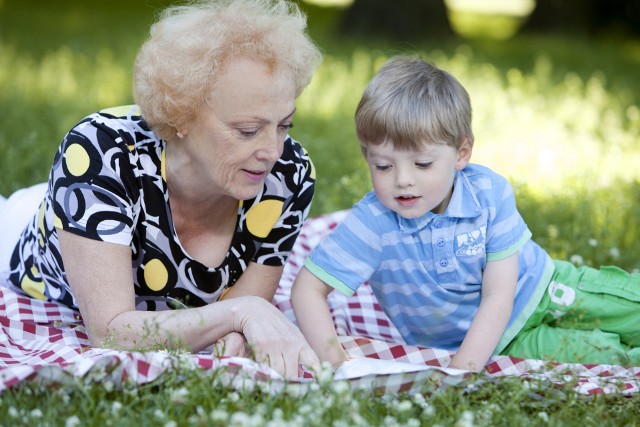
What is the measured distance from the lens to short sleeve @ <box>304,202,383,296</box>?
3.31 metres

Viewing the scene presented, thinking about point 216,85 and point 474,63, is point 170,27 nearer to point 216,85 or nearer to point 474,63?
point 216,85

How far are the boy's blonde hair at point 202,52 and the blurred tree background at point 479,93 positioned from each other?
2.28ft

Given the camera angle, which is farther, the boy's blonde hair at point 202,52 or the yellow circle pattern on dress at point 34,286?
the yellow circle pattern on dress at point 34,286

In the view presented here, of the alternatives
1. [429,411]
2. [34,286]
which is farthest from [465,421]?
[34,286]

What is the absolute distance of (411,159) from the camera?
10.5 feet

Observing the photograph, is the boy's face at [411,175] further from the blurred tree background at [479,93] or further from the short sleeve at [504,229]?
the blurred tree background at [479,93]

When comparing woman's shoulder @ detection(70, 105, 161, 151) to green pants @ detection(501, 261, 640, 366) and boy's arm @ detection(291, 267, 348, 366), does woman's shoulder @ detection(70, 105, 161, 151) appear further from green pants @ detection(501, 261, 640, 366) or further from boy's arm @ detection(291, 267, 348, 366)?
green pants @ detection(501, 261, 640, 366)

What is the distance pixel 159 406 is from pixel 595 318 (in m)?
1.96

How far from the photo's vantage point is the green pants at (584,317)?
362 cm

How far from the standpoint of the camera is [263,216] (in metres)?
3.64

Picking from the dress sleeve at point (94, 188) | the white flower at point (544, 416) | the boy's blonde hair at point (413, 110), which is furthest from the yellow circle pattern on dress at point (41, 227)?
the white flower at point (544, 416)

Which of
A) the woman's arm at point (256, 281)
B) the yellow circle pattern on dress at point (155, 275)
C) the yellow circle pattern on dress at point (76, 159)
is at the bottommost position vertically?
the woman's arm at point (256, 281)

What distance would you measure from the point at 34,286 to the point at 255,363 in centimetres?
149

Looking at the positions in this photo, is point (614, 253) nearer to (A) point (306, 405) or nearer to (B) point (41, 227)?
(A) point (306, 405)
